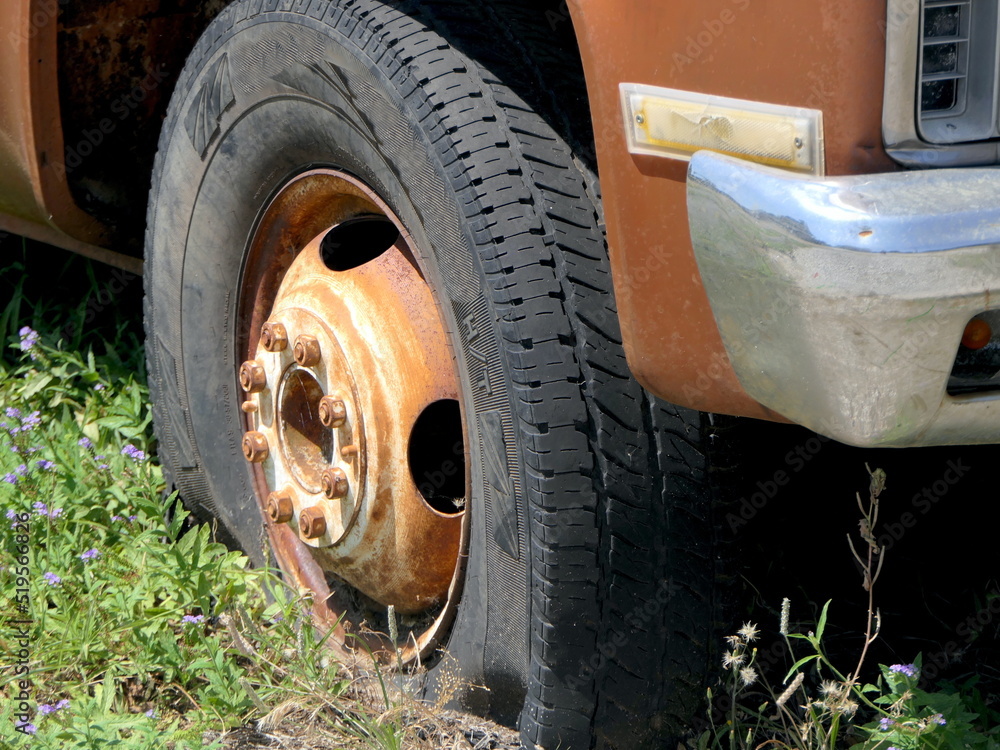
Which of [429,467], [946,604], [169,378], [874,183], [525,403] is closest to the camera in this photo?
[874,183]

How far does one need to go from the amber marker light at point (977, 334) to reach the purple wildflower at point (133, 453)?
210cm

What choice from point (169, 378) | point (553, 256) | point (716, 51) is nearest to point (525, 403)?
point (553, 256)

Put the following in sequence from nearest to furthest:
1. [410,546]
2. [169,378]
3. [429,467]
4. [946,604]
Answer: [410,546]
[429,467]
[946,604]
[169,378]

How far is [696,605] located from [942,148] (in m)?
0.77

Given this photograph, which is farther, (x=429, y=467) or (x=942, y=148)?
(x=429, y=467)

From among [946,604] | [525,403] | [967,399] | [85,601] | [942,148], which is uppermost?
[942,148]

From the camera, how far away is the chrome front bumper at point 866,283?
42.7 inches

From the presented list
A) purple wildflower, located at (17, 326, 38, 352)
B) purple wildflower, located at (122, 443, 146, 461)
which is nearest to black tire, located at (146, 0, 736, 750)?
purple wildflower, located at (122, 443, 146, 461)

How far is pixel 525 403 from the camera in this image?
1.54m

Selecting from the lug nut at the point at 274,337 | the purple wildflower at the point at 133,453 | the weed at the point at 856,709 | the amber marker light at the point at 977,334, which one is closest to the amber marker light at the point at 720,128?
the amber marker light at the point at 977,334

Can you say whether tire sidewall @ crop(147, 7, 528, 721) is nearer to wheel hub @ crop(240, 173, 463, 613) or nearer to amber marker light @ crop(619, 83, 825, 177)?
wheel hub @ crop(240, 173, 463, 613)

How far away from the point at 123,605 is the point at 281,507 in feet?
1.43

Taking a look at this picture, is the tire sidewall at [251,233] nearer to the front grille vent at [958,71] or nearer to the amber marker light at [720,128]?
the amber marker light at [720,128]

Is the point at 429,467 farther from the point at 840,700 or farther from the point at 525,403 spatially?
the point at 840,700
